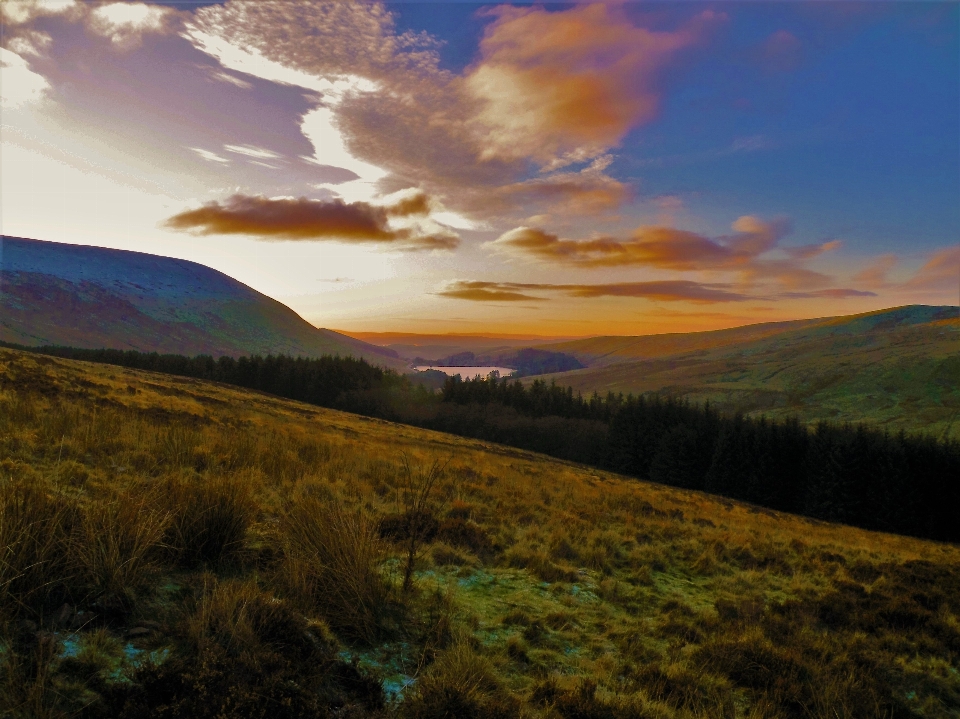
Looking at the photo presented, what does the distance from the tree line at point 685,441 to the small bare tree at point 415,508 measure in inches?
2631

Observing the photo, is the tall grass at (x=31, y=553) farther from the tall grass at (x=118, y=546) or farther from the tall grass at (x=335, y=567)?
the tall grass at (x=335, y=567)

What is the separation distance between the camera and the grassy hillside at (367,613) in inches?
125

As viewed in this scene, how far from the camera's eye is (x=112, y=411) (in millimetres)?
11555

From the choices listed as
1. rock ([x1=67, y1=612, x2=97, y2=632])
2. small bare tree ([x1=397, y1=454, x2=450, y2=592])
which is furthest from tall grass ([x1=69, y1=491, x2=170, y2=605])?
small bare tree ([x1=397, y1=454, x2=450, y2=592])

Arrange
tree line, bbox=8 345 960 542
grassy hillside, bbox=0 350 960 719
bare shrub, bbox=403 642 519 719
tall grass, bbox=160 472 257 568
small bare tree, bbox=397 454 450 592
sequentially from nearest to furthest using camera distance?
1. grassy hillside, bbox=0 350 960 719
2. bare shrub, bbox=403 642 519 719
3. tall grass, bbox=160 472 257 568
4. small bare tree, bbox=397 454 450 592
5. tree line, bbox=8 345 960 542

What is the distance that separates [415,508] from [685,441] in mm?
73870

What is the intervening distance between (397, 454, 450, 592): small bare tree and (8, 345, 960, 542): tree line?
66818 mm

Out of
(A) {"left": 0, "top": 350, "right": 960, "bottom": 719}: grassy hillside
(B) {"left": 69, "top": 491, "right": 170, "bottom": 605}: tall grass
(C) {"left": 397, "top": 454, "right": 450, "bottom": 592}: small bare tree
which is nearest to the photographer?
(A) {"left": 0, "top": 350, "right": 960, "bottom": 719}: grassy hillside

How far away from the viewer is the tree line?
60.1 meters

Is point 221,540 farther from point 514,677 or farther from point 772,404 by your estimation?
point 772,404

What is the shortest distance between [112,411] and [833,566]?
16.7 metres

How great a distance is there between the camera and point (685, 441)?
74375 millimetres

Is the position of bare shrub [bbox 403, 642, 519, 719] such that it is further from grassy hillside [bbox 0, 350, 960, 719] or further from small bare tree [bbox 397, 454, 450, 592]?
small bare tree [bbox 397, 454, 450, 592]

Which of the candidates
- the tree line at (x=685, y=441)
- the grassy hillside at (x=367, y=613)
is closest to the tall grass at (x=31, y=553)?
the grassy hillside at (x=367, y=613)
